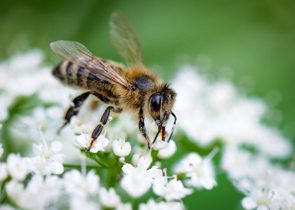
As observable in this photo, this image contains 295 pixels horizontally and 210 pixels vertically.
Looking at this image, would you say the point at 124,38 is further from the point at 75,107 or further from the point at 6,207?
the point at 6,207

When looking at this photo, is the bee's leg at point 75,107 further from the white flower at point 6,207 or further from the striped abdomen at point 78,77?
the white flower at point 6,207

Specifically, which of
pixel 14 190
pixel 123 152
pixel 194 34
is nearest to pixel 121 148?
pixel 123 152

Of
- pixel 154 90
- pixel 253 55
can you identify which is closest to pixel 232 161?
pixel 154 90

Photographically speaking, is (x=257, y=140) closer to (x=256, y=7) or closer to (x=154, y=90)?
(x=154, y=90)

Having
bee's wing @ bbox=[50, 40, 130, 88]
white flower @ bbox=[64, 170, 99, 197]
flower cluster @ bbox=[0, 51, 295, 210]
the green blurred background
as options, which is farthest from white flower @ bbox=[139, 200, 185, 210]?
the green blurred background

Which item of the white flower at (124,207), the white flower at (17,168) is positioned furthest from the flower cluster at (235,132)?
the white flower at (17,168)

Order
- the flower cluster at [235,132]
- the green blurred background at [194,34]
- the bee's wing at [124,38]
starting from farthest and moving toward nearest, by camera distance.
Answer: the green blurred background at [194,34] → the bee's wing at [124,38] → the flower cluster at [235,132]
